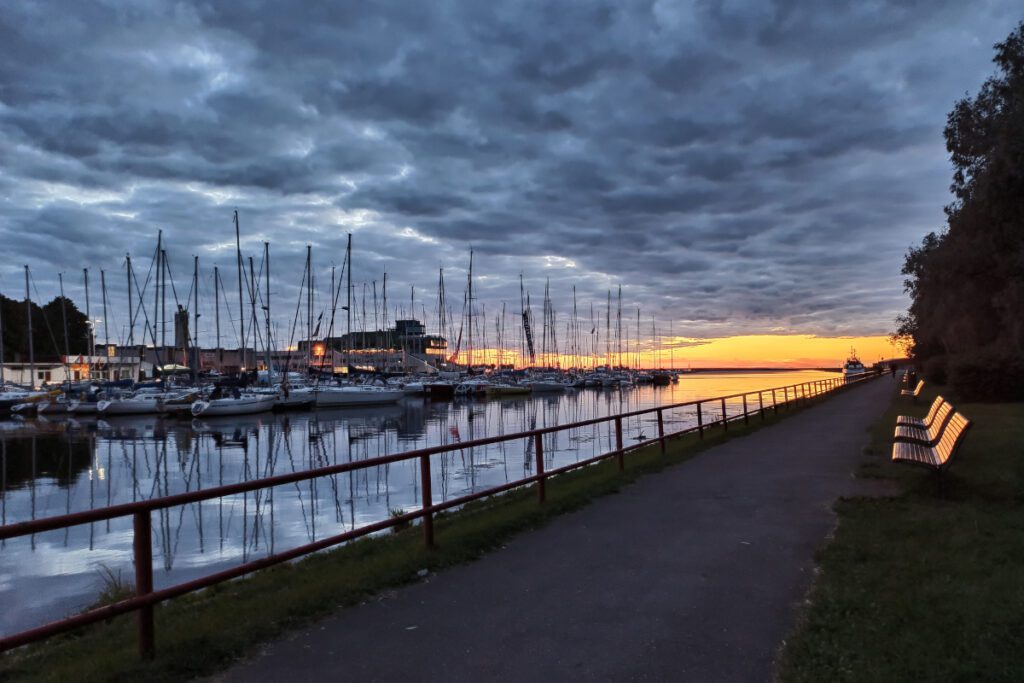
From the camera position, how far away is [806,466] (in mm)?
13484

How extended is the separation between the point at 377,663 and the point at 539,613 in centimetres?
144

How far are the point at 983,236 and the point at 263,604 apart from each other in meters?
25.1

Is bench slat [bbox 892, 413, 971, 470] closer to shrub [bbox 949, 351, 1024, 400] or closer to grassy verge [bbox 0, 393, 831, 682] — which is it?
grassy verge [bbox 0, 393, 831, 682]

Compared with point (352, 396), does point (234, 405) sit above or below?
above

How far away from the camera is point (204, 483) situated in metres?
19.8

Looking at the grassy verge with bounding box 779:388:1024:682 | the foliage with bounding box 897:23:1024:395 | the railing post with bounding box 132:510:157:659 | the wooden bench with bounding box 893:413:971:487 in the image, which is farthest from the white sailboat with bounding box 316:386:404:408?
the railing post with bounding box 132:510:157:659

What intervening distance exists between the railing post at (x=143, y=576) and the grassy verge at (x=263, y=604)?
0.30 ft

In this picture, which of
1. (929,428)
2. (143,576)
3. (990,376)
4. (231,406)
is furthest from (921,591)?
(231,406)

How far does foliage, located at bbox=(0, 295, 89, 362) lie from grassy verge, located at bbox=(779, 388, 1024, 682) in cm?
9361

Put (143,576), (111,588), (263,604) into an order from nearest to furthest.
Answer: (143,576)
(263,604)
(111,588)

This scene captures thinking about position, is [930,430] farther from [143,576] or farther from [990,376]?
[990,376]

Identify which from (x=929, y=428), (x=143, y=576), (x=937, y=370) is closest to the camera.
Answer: (x=143, y=576)

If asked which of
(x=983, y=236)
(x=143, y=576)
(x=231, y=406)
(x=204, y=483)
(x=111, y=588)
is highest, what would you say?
(x=983, y=236)

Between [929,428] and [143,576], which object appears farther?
[929,428]
